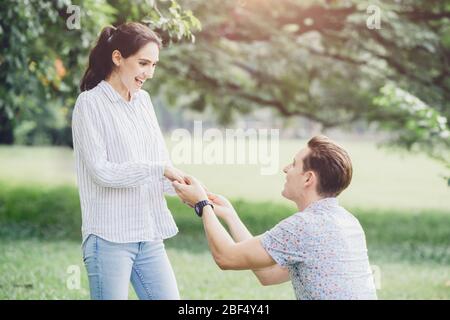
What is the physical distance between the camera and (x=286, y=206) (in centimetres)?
1639

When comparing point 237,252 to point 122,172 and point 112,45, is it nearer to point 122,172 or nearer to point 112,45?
point 122,172

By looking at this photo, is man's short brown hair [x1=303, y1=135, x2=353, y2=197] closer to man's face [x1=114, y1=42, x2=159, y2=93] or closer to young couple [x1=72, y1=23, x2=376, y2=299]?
young couple [x1=72, y1=23, x2=376, y2=299]

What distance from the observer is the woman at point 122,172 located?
3645 mm

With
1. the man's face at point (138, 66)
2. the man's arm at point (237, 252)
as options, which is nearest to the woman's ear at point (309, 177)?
the man's arm at point (237, 252)

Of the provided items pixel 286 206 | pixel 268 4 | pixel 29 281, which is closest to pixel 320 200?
pixel 29 281

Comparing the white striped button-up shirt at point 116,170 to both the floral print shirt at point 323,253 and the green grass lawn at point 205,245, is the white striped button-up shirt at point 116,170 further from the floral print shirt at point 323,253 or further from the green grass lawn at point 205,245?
the green grass lawn at point 205,245

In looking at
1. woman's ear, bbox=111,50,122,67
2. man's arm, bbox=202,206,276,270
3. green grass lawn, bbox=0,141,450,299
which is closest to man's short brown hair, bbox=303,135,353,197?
man's arm, bbox=202,206,276,270

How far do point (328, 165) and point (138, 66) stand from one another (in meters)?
1.00

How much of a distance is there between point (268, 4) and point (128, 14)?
184 inches

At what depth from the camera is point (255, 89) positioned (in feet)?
50.6

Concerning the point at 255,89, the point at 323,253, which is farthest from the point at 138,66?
the point at 255,89

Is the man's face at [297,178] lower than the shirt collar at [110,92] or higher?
lower

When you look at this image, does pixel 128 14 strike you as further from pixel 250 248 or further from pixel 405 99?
pixel 250 248
